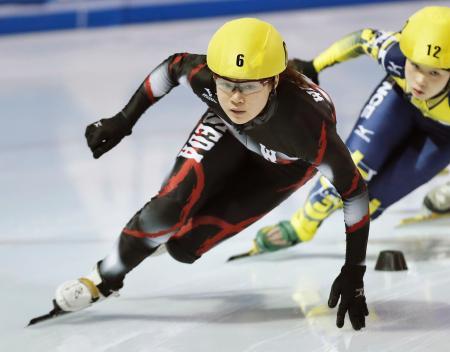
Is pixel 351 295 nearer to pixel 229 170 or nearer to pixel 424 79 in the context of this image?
pixel 229 170

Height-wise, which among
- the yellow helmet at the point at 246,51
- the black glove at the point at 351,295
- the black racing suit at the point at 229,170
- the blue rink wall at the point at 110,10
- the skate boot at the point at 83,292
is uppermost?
the yellow helmet at the point at 246,51

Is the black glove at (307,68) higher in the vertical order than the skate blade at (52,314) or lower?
higher

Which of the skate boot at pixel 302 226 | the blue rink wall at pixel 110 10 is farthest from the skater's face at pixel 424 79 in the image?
the blue rink wall at pixel 110 10

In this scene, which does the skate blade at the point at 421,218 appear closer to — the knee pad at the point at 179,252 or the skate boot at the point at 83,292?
the knee pad at the point at 179,252

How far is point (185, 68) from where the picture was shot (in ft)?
12.3

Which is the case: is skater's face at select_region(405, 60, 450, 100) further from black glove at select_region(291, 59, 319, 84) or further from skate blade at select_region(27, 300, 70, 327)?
skate blade at select_region(27, 300, 70, 327)

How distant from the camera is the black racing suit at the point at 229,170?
3469 millimetres

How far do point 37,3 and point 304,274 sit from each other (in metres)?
7.96

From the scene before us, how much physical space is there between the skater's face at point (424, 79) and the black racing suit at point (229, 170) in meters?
0.55

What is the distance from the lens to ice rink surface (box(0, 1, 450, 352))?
3613 millimetres

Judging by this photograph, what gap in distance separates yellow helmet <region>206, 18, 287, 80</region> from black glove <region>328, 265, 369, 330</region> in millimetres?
716

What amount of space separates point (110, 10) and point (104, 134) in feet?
27.0

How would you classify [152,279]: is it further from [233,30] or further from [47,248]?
[233,30]

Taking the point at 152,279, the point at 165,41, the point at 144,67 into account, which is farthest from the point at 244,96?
the point at 165,41
